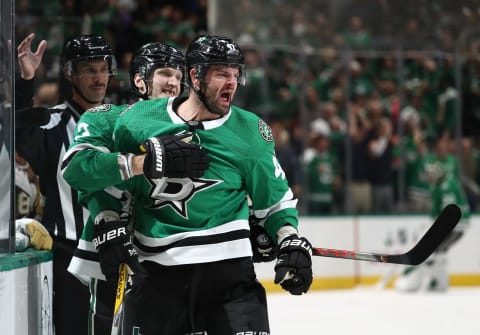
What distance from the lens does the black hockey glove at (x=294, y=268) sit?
272 cm

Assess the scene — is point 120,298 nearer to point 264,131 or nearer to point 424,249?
point 264,131

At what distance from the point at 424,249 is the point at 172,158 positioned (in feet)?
2.62

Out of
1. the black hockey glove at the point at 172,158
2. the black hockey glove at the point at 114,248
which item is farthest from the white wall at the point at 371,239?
the black hockey glove at the point at 172,158

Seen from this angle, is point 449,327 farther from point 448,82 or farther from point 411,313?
point 448,82

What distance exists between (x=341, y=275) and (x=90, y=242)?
7.08 metres

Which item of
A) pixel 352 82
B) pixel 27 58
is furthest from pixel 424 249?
pixel 352 82

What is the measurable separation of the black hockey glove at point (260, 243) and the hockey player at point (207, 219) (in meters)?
0.08

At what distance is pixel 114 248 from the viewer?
273cm

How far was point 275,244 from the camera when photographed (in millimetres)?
2883

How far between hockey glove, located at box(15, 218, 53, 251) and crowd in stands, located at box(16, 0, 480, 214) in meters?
5.81

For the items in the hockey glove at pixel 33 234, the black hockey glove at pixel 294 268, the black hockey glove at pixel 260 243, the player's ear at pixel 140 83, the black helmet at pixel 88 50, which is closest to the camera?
the black hockey glove at pixel 294 268

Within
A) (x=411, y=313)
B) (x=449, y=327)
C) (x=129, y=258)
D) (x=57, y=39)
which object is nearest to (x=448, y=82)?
(x=411, y=313)

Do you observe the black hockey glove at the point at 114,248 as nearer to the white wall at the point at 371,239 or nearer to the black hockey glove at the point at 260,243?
the black hockey glove at the point at 260,243

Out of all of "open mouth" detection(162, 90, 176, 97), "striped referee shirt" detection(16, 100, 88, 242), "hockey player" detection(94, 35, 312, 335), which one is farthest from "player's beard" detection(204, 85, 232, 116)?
"striped referee shirt" detection(16, 100, 88, 242)
